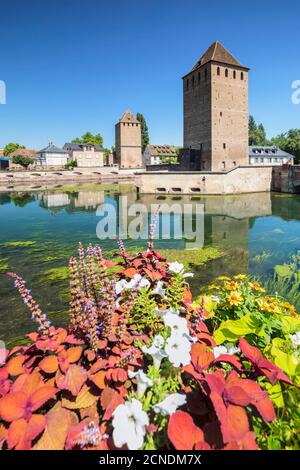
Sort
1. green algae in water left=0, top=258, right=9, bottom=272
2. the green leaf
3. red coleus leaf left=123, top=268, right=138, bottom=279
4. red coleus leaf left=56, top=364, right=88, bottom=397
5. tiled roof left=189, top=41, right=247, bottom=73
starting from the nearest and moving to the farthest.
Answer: red coleus leaf left=56, top=364, right=88, bottom=397, the green leaf, red coleus leaf left=123, top=268, right=138, bottom=279, green algae in water left=0, top=258, right=9, bottom=272, tiled roof left=189, top=41, right=247, bottom=73

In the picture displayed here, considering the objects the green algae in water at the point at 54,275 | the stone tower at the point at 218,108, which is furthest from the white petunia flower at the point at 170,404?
the stone tower at the point at 218,108

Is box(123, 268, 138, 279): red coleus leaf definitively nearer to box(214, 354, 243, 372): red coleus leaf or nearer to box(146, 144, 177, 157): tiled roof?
box(214, 354, 243, 372): red coleus leaf

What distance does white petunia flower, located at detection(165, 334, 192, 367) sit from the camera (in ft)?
5.08

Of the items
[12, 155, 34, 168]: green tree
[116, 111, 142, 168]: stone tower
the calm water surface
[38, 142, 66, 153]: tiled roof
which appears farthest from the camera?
[38, 142, 66, 153]: tiled roof

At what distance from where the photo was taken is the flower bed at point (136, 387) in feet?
4.00

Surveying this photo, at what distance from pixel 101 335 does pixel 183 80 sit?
42453 mm

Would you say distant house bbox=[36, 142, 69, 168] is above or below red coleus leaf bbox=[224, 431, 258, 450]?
above

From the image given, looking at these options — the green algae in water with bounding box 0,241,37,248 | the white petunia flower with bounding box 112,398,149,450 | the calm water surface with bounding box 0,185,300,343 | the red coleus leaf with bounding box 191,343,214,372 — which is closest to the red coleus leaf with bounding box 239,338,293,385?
the red coleus leaf with bounding box 191,343,214,372

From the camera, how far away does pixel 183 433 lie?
1199 millimetres

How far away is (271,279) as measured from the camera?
23.7 ft

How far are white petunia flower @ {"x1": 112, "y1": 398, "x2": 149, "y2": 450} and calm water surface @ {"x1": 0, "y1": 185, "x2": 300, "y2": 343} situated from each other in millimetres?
4227

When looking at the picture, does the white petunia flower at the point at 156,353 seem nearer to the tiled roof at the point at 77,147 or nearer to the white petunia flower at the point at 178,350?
the white petunia flower at the point at 178,350

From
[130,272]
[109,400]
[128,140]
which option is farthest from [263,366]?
[128,140]
